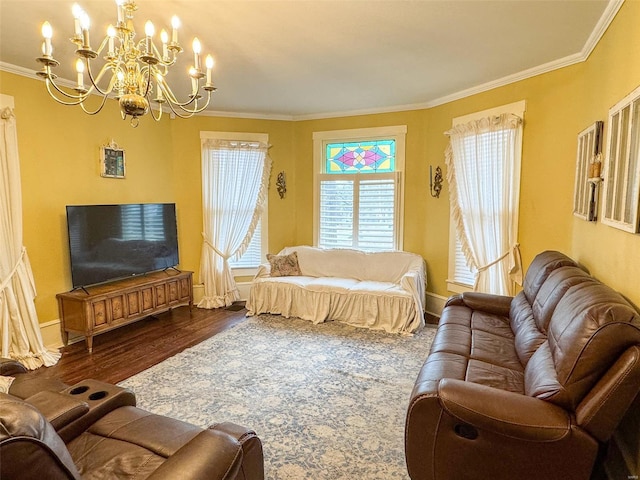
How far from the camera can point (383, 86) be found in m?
3.98

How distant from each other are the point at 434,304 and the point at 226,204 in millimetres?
3143

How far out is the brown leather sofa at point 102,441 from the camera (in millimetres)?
868

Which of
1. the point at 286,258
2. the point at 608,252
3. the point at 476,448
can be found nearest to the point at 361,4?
the point at 608,252

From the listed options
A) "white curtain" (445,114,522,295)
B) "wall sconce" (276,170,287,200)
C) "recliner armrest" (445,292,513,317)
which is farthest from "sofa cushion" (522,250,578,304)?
"wall sconce" (276,170,287,200)

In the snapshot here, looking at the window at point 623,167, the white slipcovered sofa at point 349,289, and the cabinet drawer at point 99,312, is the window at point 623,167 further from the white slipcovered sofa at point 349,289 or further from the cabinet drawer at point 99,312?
the cabinet drawer at point 99,312

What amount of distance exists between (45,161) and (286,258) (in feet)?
9.38

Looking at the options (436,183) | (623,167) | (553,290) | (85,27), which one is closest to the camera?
(85,27)

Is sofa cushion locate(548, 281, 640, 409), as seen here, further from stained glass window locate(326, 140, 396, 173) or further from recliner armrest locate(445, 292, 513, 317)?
stained glass window locate(326, 140, 396, 173)

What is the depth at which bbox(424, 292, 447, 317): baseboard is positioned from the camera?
473cm

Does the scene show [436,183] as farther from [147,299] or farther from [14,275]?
[14,275]

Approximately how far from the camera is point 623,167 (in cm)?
201

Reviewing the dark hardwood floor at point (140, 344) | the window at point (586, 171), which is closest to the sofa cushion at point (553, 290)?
the window at point (586, 171)

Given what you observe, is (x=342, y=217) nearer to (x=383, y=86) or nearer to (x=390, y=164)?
(x=390, y=164)

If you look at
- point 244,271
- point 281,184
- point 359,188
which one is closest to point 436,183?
point 359,188
